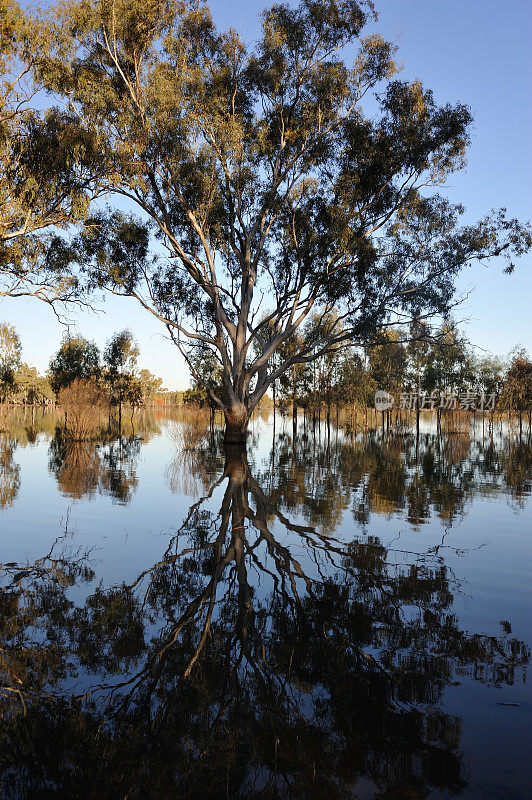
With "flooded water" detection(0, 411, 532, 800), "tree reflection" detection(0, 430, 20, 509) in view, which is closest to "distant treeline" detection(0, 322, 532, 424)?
"tree reflection" detection(0, 430, 20, 509)

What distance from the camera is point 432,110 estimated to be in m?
21.4

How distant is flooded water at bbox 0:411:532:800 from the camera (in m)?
2.68

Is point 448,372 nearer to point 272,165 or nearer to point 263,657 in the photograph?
point 272,165

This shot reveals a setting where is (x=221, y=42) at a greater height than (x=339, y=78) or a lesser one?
greater

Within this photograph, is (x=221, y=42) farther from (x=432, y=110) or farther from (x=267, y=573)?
(x=267, y=573)

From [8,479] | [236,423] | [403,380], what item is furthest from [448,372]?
[8,479]

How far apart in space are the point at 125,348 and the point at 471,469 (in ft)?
109

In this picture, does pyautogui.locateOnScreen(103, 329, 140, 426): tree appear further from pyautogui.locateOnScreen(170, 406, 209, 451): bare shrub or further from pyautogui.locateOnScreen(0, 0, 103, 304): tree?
pyautogui.locateOnScreen(0, 0, 103, 304): tree

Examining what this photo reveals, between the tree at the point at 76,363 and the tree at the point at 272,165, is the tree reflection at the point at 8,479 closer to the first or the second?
the tree at the point at 272,165

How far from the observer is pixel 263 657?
12.5 feet

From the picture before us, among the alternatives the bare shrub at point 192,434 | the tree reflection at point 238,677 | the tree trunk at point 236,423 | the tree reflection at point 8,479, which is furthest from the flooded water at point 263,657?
the bare shrub at point 192,434

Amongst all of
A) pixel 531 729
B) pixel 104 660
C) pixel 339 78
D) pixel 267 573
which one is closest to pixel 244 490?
pixel 267 573

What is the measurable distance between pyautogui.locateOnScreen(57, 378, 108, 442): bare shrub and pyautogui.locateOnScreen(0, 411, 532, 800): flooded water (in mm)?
16322

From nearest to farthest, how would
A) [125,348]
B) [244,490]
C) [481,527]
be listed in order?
[481,527]
[244,490]
[125,348]
